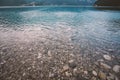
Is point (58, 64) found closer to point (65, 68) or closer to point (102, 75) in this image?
point (65, 68)

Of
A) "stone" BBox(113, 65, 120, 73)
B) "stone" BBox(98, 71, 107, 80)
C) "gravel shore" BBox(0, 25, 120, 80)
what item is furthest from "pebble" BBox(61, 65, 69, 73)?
"stone" BBox(113, 65, 120, 73)

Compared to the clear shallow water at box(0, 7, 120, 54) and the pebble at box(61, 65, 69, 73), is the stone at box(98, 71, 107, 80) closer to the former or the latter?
the pebble at box(61, 65, 69, 73)

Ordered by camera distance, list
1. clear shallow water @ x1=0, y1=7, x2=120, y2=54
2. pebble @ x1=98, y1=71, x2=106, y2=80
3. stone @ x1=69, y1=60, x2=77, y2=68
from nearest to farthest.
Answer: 1. pebble @ x1=98, y1=71, x2=106, y2=80
2. stone @ x1=69, y1=60, x2=77, y2=68
3. clear shallow water @ x1=0, y1=7, x2=120, y2=54

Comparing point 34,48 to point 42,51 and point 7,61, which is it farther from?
point 7,61

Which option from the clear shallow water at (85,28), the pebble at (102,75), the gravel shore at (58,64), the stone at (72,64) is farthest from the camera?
the clear shallow water at (85,28)

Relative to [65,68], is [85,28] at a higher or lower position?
higher

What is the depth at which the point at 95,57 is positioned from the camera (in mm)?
3504

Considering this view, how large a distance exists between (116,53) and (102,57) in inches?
31.5

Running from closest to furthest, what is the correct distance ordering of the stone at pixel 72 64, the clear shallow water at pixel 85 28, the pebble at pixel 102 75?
the pebble at pixel 102 75, the stone at pixel 72 64, the clear shallow water at pixel 85 28

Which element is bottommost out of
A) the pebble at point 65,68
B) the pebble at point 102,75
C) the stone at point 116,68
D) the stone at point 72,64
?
the pebble at point 65,68

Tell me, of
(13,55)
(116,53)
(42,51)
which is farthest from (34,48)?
(116,53)

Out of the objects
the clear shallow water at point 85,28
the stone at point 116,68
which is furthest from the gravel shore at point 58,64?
the clear shallow water at point 85,28

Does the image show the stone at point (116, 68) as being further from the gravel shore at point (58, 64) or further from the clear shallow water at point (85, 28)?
the clear shallow water at point (85, 28)

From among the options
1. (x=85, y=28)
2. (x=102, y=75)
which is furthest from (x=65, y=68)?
(x=85, y=28)
